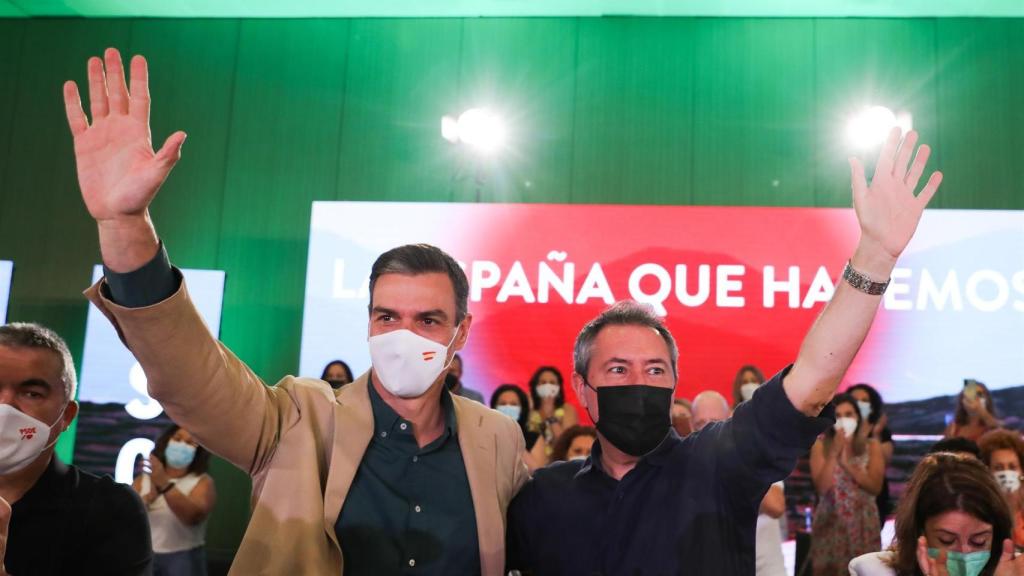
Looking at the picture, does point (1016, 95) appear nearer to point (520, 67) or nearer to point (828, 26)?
point (828, 26)

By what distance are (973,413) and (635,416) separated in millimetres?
4615

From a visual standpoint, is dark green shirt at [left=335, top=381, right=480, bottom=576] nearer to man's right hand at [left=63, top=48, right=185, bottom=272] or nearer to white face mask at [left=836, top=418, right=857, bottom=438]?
man's right hand at [left=63, top=48, right=185, bottom=272]

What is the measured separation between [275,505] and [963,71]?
282 inches

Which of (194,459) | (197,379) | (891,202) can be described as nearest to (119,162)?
(197,379)

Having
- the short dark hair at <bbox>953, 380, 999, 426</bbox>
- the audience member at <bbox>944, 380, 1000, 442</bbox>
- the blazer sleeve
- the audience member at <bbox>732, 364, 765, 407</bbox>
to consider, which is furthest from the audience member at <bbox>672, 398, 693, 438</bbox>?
the blazer sleeve

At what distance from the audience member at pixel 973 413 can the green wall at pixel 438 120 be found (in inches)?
75.2

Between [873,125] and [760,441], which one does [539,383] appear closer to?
[873,125]

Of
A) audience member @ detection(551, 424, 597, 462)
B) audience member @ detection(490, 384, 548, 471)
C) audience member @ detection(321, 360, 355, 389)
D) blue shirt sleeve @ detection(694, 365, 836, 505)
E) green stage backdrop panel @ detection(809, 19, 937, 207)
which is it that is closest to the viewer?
blue shirt sleeve @ detection(694, 365, 836, 505)

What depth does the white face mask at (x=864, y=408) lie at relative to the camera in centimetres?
566

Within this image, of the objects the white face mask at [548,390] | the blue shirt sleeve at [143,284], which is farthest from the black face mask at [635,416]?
the white face mask at [548,390]

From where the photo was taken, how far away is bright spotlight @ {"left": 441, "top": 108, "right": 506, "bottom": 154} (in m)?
7.23

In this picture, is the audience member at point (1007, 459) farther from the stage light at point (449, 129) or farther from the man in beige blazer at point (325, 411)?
the stage light at point (449, 129)

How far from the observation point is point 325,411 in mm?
1724

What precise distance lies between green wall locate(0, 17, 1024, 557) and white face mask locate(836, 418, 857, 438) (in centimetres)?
242
